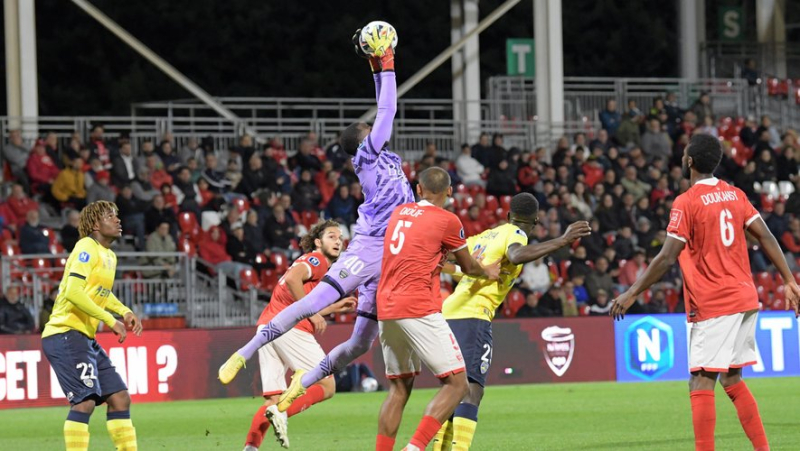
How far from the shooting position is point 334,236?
36.7ft

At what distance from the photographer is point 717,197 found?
28.9ft

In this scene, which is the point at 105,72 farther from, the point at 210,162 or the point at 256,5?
the point at 210,162

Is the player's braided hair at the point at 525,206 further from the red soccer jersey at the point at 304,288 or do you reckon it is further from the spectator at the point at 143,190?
the spectator at the point at 143,190

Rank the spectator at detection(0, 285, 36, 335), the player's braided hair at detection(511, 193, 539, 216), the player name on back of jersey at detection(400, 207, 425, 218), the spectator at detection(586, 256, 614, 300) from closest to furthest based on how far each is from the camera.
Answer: the player name on back of jersey at detection(400, 207, 425, 218), the player's braided hair at detection(511, 193, 539, 216), the spectator at detection(0, 285, 36, 335), the spectator at detection(586, 256, 614, 300)

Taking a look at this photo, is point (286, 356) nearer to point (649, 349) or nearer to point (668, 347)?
point (649, 349)

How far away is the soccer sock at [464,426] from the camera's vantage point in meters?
9.52

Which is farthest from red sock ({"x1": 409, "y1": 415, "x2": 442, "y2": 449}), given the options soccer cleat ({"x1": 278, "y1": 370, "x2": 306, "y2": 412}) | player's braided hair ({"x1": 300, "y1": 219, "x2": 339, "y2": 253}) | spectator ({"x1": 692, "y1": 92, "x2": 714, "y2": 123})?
spectator ({"x1": 692, "y1": 92, "x2": 714, "y2": 123})

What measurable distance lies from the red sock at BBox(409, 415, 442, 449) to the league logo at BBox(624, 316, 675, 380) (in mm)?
12546

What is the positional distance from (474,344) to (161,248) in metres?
12.9

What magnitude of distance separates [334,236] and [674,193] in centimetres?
1808

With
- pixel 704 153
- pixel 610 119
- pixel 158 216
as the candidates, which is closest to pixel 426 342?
pixel 704 153

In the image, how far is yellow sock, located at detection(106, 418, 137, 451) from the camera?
31.6ft

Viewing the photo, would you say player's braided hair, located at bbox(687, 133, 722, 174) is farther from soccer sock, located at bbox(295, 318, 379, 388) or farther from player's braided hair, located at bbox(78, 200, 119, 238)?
player's braided hair, located at bbox(78, 200, 119, 238)

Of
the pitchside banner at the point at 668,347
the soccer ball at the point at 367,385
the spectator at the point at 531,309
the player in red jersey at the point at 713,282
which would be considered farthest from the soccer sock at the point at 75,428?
the spectator at the point at 531,309
